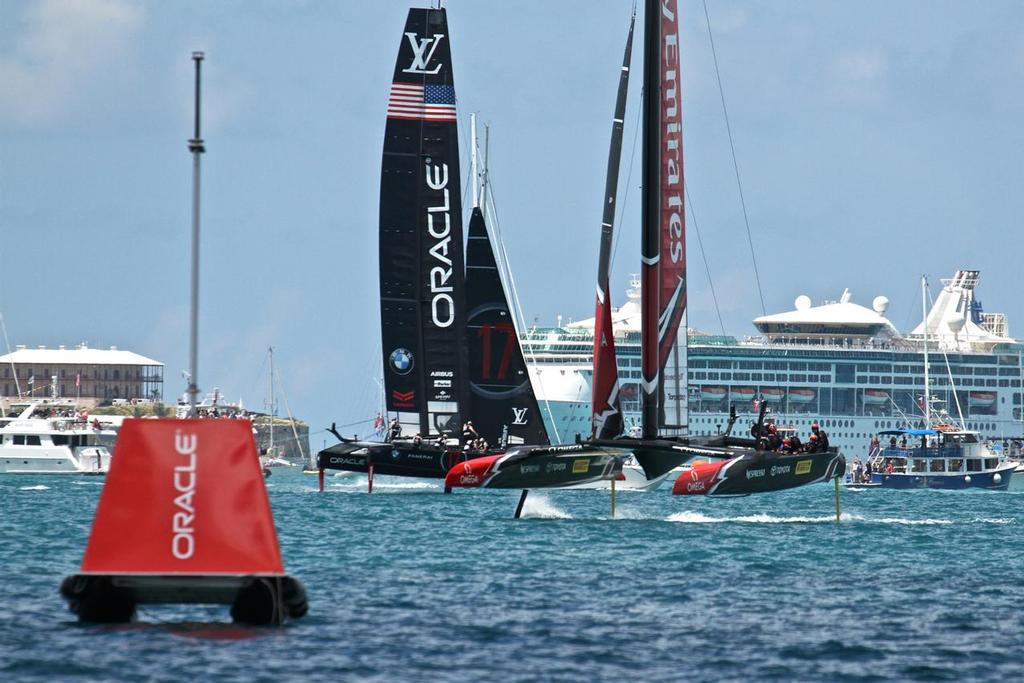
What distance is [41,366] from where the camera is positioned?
149500 mm

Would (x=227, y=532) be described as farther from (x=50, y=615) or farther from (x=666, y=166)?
(x=666, y=166)

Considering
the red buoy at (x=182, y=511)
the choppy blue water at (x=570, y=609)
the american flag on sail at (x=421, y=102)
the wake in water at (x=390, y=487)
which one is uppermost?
the american flag on sail at (x=421, y=102)

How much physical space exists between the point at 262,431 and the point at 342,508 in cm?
11171

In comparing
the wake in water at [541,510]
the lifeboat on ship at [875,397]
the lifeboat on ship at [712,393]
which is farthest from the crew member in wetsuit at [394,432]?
the lifeboat on ship at [875,397]

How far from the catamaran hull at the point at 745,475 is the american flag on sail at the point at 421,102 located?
17.1m

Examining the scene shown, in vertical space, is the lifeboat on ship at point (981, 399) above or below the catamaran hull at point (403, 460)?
above

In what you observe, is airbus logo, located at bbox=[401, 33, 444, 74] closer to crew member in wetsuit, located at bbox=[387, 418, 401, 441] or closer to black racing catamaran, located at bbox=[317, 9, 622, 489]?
black racing catamaran, located at bbox=[317, 9, 622, 489]

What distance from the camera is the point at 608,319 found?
35.1 metres

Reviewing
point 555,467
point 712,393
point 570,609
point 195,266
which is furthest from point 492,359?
point 712,393

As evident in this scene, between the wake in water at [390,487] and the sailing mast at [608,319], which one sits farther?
the wake in water at [390,487]

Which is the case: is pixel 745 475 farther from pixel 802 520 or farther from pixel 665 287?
pixel 802 520

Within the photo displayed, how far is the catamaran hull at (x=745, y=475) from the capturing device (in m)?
29.3

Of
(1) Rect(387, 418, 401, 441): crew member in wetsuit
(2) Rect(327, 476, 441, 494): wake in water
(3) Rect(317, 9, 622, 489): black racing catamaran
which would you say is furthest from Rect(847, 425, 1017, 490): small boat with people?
(1) Rect(387, 418, 401, 441): crew member in wetsuit

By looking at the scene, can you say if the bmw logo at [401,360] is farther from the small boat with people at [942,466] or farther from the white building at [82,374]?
the white building at [82,374]
